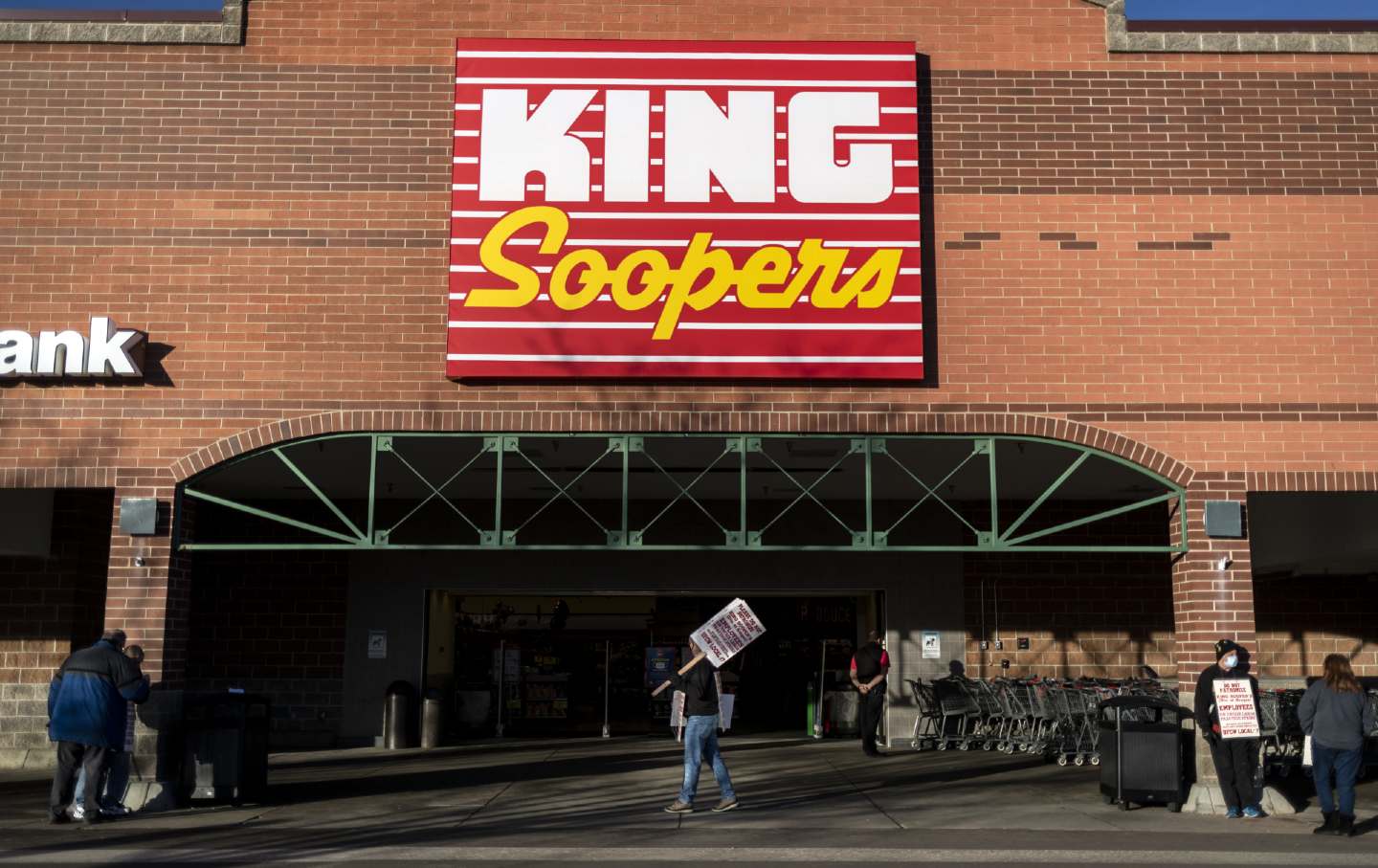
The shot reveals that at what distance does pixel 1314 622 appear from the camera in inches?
811

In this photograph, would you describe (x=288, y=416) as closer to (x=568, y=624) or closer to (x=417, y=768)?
(x=417, y=768)

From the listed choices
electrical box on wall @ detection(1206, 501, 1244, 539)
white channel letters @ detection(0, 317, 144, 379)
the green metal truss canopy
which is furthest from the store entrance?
white channel letters @ detection(0, 317, 144, 379)

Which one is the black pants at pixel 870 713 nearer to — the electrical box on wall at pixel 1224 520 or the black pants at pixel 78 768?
the electrical box on wall at pixel 1224 520

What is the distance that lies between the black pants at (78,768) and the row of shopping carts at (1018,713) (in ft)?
36.9

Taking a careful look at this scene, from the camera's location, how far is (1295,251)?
14.5 meters

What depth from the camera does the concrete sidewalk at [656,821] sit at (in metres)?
10.4

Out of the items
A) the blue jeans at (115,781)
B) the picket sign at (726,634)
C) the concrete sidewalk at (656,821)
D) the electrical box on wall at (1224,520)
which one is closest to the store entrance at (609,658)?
the concrete sidewalk at (656,821)

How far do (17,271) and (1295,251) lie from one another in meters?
13.9

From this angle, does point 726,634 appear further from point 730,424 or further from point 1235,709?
point 1235,709

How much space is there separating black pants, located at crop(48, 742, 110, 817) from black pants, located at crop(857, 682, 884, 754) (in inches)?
398

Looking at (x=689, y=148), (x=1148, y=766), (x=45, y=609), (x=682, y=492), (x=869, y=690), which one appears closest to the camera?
(x=1148, y=766)

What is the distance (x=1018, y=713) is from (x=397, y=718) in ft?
30.0

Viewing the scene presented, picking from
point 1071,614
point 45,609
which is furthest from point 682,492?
point 45,609

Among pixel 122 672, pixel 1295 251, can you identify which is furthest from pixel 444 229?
pixel 1295 251
